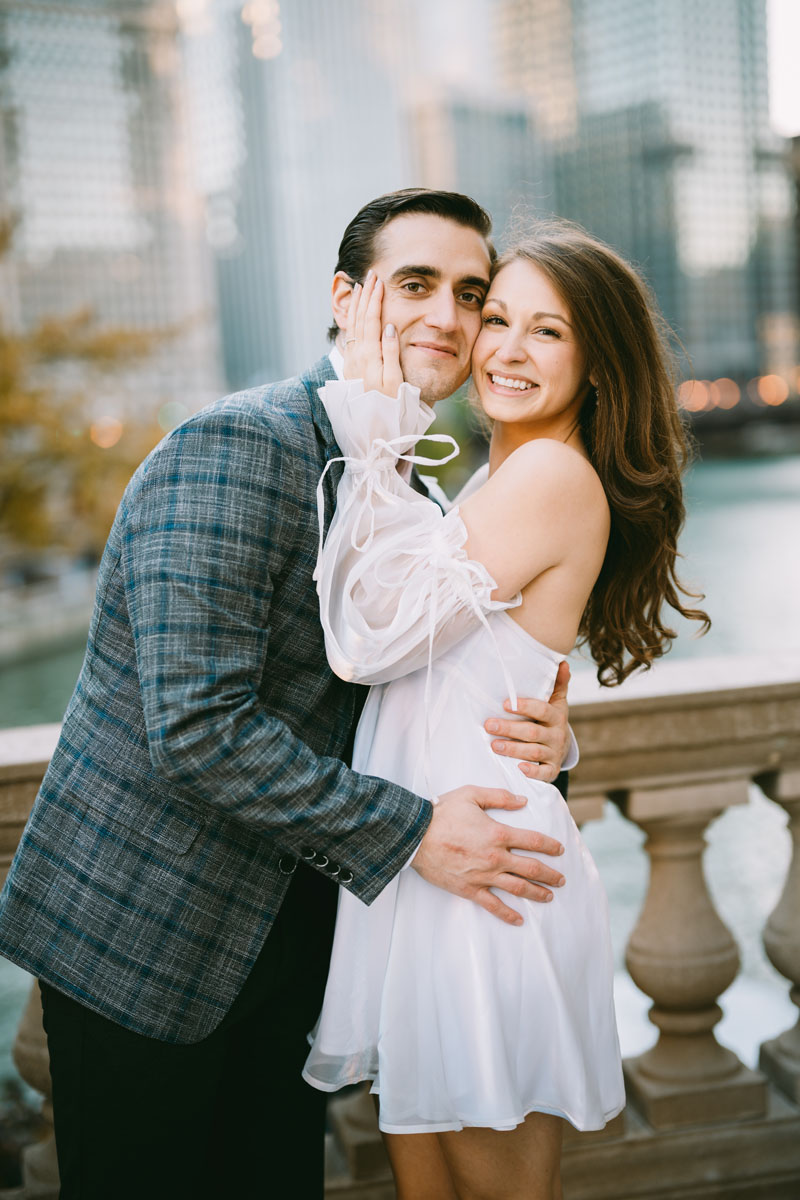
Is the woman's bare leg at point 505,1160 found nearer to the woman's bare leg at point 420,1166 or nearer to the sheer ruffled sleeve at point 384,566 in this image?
the woman's bare leg at point 420,1166

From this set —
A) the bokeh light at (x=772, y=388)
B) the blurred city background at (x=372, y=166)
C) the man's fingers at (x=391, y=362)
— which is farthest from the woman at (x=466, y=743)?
the bokeh light at (x=772, y=388)

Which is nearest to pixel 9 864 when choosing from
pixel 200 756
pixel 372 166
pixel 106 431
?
pixel 200 756

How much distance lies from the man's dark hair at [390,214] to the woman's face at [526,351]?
0.13 metres

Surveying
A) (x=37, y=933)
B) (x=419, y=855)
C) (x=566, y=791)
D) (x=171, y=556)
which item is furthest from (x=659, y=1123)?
(x=171, y=556)

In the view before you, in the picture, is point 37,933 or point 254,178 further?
point 254,178

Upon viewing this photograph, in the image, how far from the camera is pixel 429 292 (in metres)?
2.08

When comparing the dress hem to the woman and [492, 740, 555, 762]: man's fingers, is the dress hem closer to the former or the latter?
the woman

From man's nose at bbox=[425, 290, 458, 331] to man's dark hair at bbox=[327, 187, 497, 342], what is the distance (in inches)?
5.8

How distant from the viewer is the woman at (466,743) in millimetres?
1764

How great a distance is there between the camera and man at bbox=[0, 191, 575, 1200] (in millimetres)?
1619

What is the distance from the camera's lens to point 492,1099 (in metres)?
1.73

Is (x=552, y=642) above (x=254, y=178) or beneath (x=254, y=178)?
beneath

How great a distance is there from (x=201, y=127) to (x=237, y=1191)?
131m

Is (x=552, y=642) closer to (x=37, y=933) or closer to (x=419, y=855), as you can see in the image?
(x=419, y=855)
